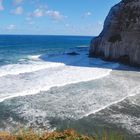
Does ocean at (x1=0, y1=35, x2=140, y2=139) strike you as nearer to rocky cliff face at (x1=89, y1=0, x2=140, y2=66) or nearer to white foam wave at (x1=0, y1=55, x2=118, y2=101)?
white foam wave at (x1=0, y1=55, x2=118, y2=101)

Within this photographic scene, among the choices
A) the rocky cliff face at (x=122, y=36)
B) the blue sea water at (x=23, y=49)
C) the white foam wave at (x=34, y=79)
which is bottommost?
the blue sea water at (x=23, y=49)

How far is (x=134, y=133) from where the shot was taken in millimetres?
14883

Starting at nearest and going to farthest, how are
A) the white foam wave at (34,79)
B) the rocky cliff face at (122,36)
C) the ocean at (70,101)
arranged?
1. the ocean at (70,101)
2. the white foam wave at (34,79)
3. the rocky cliff face at (122,36)

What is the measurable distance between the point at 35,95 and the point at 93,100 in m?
4.03

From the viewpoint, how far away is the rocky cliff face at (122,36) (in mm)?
40872

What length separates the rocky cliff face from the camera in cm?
4087

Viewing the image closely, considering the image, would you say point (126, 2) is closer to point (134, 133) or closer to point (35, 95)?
point (35, 95)

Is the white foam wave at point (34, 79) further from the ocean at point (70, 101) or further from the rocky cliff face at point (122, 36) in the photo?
the rocky cliff face at point (122, 36)

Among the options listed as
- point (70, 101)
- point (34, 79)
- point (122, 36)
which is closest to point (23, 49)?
point (122, 36)

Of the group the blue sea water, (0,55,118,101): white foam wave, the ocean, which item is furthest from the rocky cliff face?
the blue sea water

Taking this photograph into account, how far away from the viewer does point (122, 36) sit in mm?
43688

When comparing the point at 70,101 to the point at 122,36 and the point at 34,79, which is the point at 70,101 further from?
the point at 122,36

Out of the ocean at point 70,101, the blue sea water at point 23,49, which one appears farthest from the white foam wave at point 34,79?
the blue sea water at point 23,49

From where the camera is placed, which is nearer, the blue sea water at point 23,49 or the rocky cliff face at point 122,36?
the rocky cliff face at point 122,36
